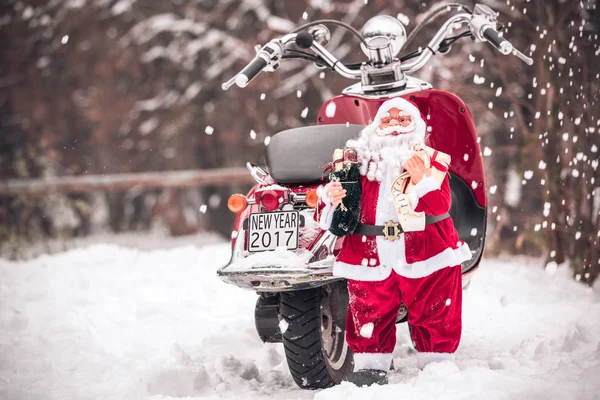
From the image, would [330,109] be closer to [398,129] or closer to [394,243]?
[398,129]

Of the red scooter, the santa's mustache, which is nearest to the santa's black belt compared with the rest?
the red scooter

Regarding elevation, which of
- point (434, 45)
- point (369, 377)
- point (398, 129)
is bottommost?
point (369, 377)

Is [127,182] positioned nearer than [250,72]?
No

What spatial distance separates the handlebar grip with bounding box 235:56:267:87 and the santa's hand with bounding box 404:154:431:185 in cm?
92

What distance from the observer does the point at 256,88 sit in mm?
11883

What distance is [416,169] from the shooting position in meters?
3.12

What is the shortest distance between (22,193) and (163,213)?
18.5ft

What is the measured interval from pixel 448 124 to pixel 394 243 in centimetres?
93

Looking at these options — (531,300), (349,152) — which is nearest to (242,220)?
(349,152)

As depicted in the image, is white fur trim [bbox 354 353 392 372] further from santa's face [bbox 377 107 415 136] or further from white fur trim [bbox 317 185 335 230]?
santa's face [bbox 377 107 415 136]

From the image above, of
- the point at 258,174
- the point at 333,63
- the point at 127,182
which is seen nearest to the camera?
the point at 258,174

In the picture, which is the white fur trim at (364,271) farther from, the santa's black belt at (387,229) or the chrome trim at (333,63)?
the chrome trim at (333,63)

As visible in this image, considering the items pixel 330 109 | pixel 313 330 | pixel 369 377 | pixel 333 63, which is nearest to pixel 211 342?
pixel 313 330

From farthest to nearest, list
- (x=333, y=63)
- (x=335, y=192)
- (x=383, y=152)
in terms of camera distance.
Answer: (x=333, y=63) → (x=383, y=152) → (x=335, y=192)
